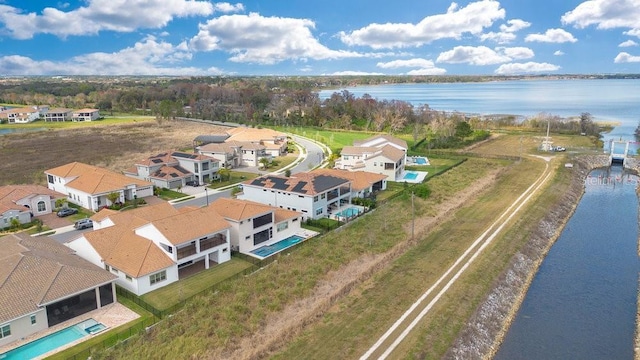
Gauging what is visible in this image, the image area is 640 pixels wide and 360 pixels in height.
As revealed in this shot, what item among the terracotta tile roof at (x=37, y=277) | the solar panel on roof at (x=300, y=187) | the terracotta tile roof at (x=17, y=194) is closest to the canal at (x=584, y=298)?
the solar panel on roof at (x=300, y=187)

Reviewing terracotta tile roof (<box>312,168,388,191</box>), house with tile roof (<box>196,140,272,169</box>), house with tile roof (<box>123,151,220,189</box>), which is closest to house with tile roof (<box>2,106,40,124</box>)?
house with tile roof (<box>196,140,272,169</box>)

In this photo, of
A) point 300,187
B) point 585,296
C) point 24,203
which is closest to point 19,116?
point 24,203

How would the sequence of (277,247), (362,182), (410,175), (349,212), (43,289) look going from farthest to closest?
(410,175), (362,182), (349,212), (277,247), (43,289)

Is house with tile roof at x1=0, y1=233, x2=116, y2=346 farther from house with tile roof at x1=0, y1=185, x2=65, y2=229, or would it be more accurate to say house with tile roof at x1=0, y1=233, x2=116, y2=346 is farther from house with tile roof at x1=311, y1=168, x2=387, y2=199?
house with tile roof at x1=311, y1=168, x2=387, y2=199

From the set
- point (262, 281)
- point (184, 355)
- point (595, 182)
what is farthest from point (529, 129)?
point (184, 355)

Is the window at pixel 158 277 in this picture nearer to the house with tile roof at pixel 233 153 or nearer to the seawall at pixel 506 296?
the seawall at pixel 506 296

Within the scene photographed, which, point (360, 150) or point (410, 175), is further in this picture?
point (360, 150)

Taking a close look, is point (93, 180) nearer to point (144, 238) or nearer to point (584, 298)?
point (144, 238)

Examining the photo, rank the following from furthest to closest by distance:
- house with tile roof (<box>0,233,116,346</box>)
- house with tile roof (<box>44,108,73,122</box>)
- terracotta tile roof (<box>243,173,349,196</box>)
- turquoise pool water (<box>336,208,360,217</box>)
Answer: house with tile roof (<box>44,108,73,122</box>) → turquoise pool water (<box>336,208,360,217</box>) → terracotta tile roof (<box>243,173,349,196</box>) → house with tile roof (<box>0,233,116,346</box>)
